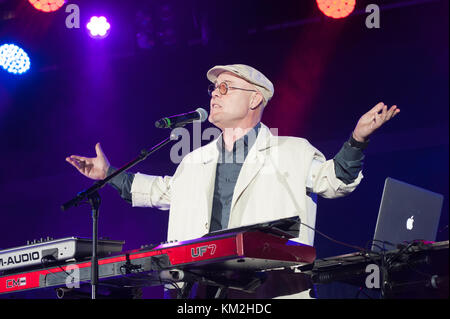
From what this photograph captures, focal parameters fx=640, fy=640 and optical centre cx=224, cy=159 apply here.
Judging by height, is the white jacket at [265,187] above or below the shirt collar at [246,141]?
below

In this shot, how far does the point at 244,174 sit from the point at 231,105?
0.55 metres

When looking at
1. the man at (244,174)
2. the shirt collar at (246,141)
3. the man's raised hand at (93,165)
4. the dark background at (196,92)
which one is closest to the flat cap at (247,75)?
the man at (244,174)

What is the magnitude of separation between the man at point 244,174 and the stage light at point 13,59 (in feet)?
7.62

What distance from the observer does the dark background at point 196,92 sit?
502 centimetres

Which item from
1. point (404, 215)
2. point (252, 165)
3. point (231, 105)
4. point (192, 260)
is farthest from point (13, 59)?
point (404, 215)

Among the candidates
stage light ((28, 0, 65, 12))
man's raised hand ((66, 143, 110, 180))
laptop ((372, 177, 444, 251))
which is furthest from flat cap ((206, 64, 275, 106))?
stage light ((28, 0, 65, 12))

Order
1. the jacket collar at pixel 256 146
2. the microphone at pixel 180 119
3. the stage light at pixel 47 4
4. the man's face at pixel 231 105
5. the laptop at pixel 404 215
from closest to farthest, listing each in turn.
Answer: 1. the laptop at pixel 404 215
2. the microphone at pixel 180 119
3. the jacket collar at pixel 256 146
4. the man's face at pixel 231 105
5. the stage light at pixel 47 4

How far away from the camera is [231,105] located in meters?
4.12

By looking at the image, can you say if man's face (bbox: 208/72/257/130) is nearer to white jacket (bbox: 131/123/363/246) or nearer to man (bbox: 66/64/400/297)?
man (bbox: 66/64/400/297)

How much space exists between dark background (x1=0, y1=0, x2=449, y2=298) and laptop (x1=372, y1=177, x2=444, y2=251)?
4.43 ft

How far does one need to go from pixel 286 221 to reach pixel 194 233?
41.8 inches

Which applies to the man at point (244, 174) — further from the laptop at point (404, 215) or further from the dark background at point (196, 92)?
the dark background at point (196, 92)

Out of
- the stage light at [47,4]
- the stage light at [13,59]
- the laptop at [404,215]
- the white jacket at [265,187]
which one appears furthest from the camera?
the stage light at [13,59]

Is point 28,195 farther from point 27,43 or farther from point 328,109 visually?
point 328,109
